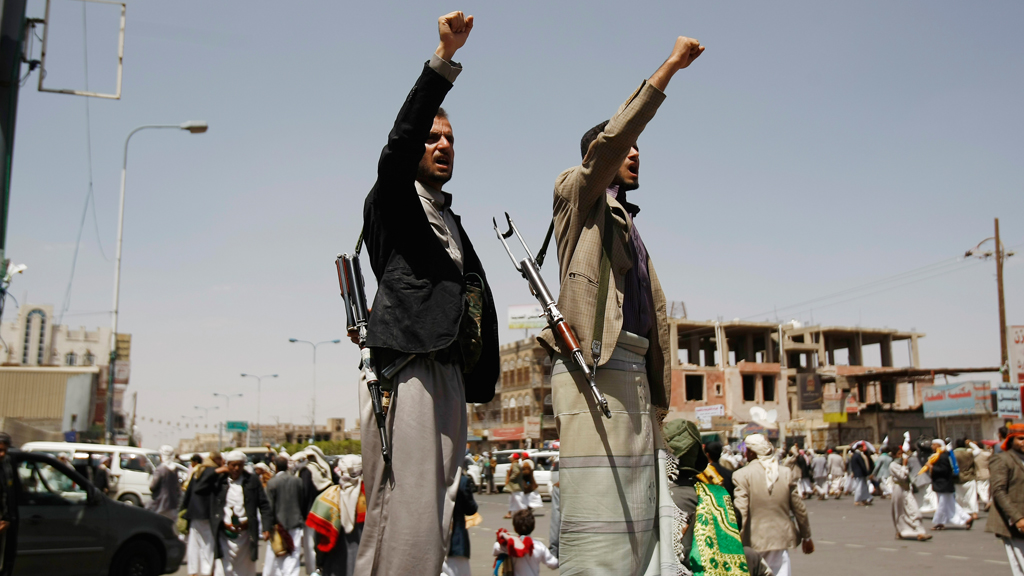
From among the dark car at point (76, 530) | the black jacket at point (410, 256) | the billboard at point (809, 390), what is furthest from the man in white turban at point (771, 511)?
the billboard at point (809, 390)

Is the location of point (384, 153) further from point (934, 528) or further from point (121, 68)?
point (934, 528)

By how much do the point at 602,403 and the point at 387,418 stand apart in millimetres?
706

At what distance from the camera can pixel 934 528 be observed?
Result: 58.7 ft

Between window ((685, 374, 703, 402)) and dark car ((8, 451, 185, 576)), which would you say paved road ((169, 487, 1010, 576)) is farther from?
window ((685, 374, 703, 402))

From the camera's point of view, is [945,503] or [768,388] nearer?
[945,503]

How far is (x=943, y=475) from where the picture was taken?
17.6 m

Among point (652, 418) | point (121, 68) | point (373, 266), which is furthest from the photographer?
point (121, 68)

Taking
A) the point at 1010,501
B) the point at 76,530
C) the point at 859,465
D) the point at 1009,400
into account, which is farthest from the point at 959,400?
the point at 76,530

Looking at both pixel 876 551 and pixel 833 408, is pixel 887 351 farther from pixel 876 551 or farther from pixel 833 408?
pixel 876 551

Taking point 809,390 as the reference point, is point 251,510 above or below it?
below

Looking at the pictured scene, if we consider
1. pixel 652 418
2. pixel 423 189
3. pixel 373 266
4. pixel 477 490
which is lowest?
pixel 477 490

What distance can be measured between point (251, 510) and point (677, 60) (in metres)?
9.50

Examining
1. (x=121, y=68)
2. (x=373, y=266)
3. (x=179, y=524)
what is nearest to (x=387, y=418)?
(x=373, y=266)

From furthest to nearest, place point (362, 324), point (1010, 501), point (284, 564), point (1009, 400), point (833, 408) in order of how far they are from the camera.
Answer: point (833, 408) < point (1009, 400) < point (284, 564) < point (1010, 501) < point (362, 324)
